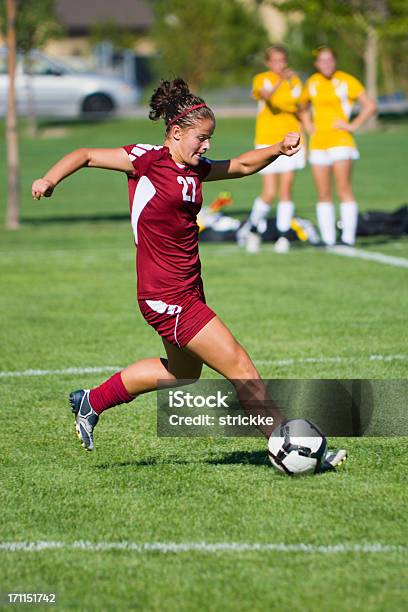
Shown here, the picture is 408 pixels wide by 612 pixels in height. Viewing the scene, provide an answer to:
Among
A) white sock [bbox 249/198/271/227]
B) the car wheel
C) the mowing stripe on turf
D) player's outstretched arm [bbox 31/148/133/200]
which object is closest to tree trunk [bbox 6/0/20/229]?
white sock [bbox 249/198/271/227]

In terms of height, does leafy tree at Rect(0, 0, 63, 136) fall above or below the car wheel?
above

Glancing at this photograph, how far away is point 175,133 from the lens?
5441 mm

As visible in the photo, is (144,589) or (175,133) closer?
(144,589)

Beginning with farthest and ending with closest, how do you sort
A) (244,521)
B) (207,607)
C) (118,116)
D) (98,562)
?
(118,116) < (244,521) < (98,562) < (207,607)

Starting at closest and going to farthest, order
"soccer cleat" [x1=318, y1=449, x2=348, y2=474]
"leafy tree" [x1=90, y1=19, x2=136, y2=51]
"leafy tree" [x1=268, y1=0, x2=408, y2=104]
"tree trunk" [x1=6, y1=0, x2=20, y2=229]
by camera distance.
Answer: "soccer cleat" [x1=318, y1=449, x2=348, y2=474] → "tree trunk" [x1=6, y1=0, x2=20, y2=229] → "leafy tree" [x1=268, y1=0, x2=408, y2=104] → "leafy tree" [x1=90, y1=19, x2=136, y2=51]

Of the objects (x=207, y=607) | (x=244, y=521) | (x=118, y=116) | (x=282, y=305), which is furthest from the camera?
(x=118, y=116)

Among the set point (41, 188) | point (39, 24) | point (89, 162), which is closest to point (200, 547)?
point (41, 188)

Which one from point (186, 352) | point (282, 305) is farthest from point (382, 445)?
point (282, 305)

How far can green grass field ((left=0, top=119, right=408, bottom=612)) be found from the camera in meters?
4.15

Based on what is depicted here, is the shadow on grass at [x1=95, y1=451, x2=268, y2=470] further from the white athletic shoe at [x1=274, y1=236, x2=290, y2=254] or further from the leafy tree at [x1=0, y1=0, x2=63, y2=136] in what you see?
the leafy tree at [x1=0, y1=0, x2=63, y2=136]

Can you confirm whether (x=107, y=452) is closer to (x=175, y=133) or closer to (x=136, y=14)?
(x=175, y=133)

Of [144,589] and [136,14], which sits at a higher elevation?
[136,14]

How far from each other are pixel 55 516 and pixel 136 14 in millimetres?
77660

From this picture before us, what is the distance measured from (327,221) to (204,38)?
4265 cm
